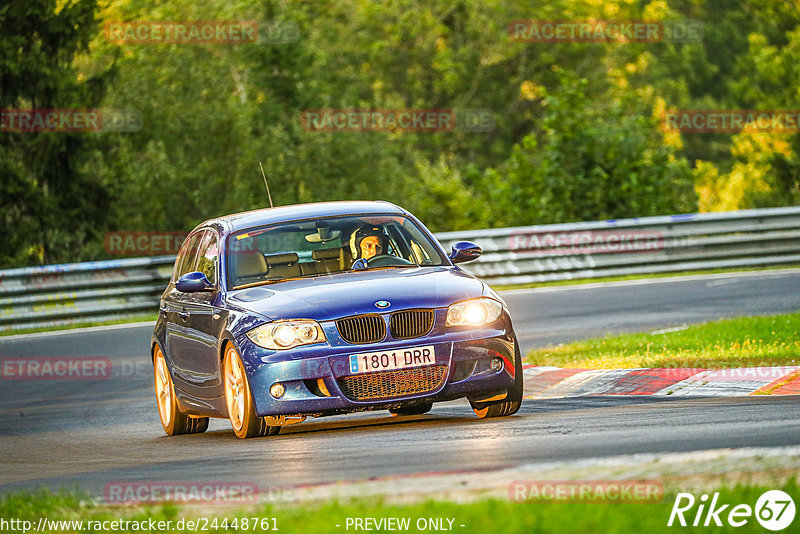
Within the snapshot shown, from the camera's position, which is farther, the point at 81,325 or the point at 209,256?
the point at 81,325

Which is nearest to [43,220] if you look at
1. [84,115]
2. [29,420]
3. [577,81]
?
[84,115]

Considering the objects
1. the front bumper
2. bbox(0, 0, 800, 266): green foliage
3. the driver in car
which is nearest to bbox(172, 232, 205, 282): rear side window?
the driver in car

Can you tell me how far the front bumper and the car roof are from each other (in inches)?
62.4

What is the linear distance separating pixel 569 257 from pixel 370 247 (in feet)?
42.8

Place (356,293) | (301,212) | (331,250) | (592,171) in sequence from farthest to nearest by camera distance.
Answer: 1. (592,171)
2. (301,212)
3. (331,250)
4. (356,293)

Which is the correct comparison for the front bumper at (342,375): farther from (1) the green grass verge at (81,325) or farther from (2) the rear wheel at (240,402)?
(1) the green grass verge at (81,325)

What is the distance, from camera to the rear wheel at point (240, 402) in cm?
954

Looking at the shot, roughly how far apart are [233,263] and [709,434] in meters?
4.15

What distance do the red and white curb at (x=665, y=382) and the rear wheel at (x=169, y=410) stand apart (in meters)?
2.74

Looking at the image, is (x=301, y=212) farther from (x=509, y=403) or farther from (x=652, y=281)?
(x=652, y=281)

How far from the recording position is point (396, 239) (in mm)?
10898

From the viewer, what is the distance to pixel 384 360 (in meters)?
9.29

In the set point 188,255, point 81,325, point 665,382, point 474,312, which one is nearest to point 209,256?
point 188,255

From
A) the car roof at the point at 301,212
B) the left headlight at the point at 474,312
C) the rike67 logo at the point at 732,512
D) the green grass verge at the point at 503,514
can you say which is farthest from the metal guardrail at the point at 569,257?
the rike67 logo at the point at 732,512
